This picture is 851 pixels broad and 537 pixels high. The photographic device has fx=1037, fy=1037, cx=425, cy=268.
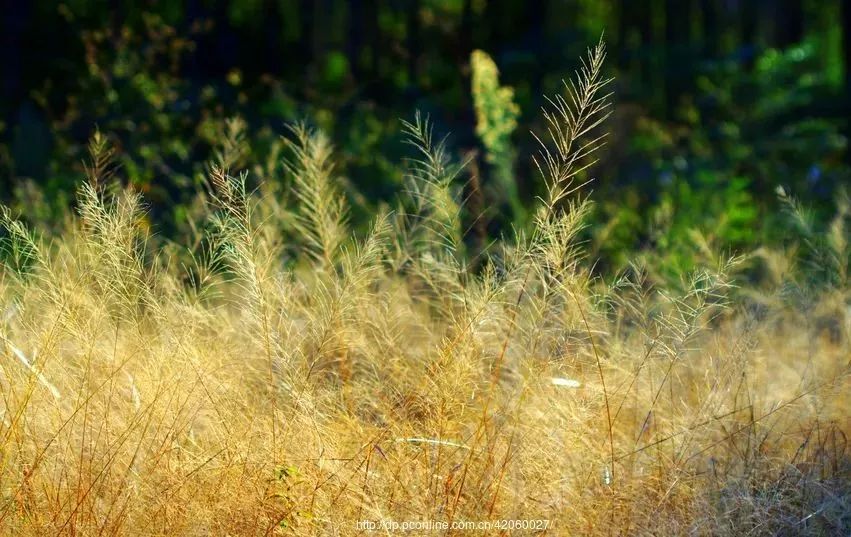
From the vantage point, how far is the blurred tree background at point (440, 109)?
22.1ft

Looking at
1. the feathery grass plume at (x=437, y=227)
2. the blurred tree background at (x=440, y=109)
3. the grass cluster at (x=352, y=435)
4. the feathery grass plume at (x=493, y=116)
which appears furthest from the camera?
the blurred tree background at (x=440, y=109)

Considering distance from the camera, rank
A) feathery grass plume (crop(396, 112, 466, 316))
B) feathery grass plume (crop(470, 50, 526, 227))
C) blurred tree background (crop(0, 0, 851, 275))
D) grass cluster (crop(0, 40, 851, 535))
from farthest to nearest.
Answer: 1. blurred tree background (crop(0, 0, 851, 275))
2. feathery grass plume (crop(470, 50, 526, 227))
3. feathery grass plume (crop(396, 112, 466, 316))
4. grass cluster (crop(0, 40, 851, 535))

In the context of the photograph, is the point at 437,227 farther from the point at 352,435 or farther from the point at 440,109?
the point at 440,109

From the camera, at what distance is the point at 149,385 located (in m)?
2.78

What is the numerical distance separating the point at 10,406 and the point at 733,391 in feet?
7.34

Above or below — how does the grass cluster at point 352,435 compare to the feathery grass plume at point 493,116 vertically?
below

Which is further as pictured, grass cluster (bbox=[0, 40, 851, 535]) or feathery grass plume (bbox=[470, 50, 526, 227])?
feathery grass plume (bbox=[470, 50, 526, 227])

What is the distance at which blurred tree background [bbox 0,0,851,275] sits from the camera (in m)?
6.75

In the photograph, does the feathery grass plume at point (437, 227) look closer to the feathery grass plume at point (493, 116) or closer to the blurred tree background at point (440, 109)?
the feathery grass plume at point (493, 116)

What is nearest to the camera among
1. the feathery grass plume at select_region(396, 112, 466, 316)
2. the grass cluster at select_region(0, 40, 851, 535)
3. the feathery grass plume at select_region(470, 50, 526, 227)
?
the grass cluster at select_region(0, 40, 851, 535)

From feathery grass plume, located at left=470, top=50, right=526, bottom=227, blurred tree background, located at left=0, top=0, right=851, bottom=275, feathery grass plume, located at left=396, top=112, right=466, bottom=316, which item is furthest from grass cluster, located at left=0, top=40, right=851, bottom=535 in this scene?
feathery grass plume, located at left=470, top=50, right=526, bottom=227

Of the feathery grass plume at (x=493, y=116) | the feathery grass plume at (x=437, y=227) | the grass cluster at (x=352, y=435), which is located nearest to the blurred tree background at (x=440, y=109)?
the feathery grass plume at (x=493, y=116)

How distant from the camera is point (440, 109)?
346 inches

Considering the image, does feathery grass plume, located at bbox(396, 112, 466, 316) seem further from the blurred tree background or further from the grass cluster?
the blurred tree background
